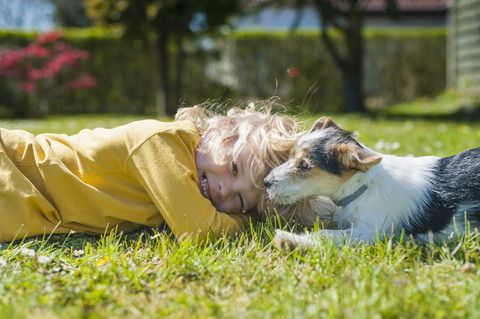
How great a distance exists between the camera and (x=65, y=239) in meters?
2.80

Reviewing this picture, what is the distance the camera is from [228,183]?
10.3ft

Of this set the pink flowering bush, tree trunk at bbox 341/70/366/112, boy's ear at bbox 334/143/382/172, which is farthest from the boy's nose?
the pink flowering bush

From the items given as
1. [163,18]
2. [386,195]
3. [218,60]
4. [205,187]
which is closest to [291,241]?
[386,195]

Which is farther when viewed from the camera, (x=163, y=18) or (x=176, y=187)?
(x=163, y=18)

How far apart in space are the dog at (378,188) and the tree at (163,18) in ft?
34.9

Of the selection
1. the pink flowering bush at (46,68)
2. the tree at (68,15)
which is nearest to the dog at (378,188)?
the pink flowering bush at (46,68)

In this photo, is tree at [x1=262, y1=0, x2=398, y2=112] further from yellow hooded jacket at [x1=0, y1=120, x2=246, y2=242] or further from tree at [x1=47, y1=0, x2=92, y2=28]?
tree at [x1=47, y1=0, x2=92, y2=28]

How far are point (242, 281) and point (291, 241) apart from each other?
0.45 meters

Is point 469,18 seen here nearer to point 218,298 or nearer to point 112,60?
point 112,60

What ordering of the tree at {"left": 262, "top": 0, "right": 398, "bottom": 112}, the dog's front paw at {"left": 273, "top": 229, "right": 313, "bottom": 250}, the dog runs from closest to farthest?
the dog's front paw at {"left": 273, "top": 229, "right": 313, "bottom": 250}, the dog, the tree at {"left": 262, "top": 0, "right": 398, "bottom": 112}

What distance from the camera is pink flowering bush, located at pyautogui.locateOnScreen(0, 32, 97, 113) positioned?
572 inches

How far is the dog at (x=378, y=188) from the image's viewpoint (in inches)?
103

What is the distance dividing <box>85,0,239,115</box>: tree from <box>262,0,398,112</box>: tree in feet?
7.67

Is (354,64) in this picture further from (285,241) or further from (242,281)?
(242,281)
